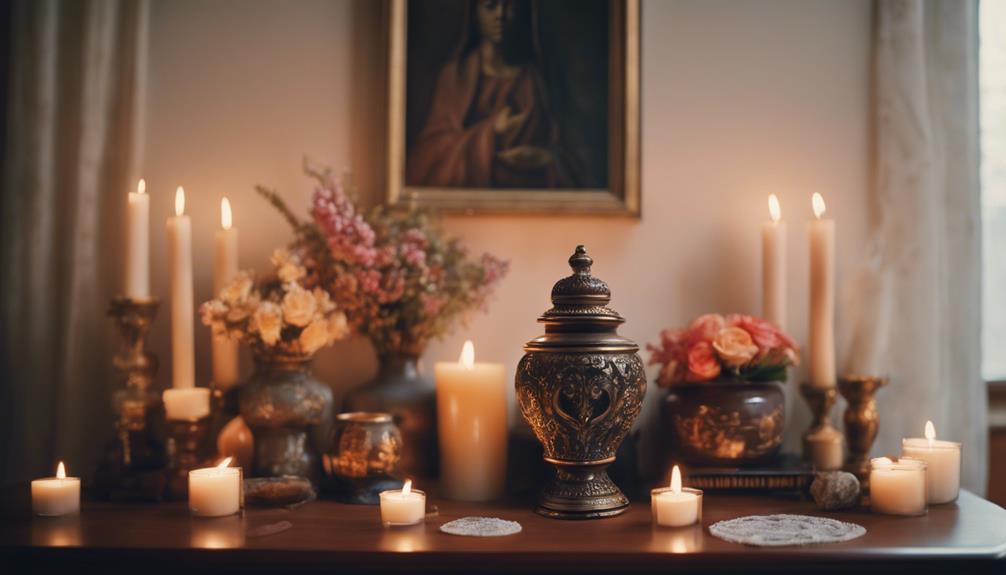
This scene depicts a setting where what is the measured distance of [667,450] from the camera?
1401mm

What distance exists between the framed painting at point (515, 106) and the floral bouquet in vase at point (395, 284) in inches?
5.3

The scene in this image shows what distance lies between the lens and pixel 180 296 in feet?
4.60

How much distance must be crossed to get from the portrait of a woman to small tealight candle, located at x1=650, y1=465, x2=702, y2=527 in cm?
63

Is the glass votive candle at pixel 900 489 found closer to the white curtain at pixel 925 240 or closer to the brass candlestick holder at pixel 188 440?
the white curtain at pixel 925 240

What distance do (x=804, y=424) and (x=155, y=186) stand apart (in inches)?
51.0

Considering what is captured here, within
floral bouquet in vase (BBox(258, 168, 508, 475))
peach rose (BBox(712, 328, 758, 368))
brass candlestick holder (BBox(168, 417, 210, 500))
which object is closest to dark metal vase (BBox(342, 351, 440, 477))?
floral bouquet in vase (BBox(258, 168, 508, 475))

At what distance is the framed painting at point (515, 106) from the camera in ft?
4.96

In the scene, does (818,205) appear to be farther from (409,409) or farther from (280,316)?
(280,316)

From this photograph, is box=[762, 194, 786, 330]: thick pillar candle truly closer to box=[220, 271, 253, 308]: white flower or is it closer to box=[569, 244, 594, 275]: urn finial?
box=[569, 244, 594, 275]: urn finial

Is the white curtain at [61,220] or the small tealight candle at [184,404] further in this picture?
the white curtain at [61,220]

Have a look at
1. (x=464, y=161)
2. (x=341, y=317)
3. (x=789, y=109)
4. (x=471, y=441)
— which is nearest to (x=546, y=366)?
(x=471, y=441)

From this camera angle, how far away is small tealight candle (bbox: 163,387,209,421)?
4.35 ft

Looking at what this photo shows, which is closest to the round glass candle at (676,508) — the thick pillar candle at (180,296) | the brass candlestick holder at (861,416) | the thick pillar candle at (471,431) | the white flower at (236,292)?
the thick pillar candle at (471,431)

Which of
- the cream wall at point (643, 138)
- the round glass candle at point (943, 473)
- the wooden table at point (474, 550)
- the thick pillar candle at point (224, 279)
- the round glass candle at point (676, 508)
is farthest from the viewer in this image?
the cream wall at point (643, 138)
